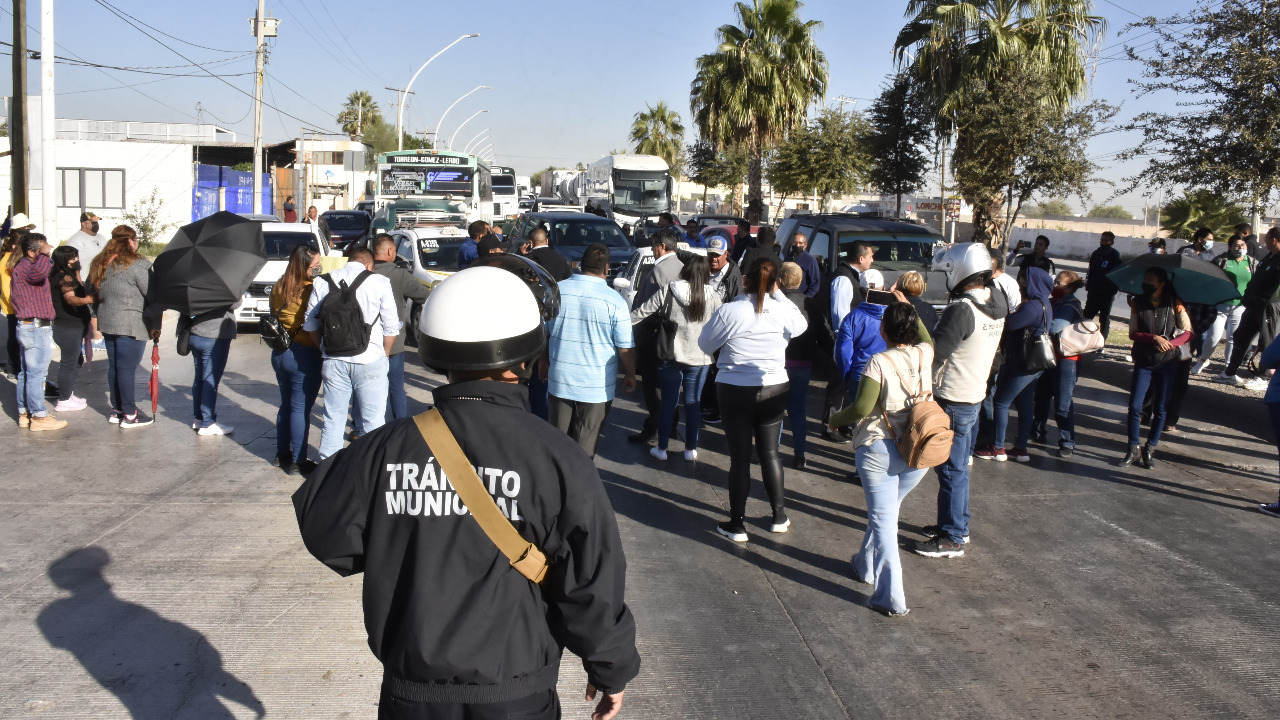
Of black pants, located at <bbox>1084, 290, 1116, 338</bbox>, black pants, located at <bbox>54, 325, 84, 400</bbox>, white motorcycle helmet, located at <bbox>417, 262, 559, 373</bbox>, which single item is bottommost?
black pants, located at <bbox>54, 325, 84, 400</bbox>

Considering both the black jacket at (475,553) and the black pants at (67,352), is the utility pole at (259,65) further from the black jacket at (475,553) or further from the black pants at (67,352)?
the black jacket at (475,553)

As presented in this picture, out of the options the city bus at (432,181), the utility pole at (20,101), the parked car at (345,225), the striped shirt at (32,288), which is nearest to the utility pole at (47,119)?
the utility pole at (20,101)

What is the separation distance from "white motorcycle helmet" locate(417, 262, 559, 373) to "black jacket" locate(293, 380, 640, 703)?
0.08 metres

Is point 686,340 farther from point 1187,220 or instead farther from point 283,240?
point 1187,220

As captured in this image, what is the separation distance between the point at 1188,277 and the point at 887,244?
522 cm

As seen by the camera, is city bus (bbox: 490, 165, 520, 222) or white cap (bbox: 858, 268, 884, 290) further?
→ city bus (bbox: 490, 165, 520, 222)

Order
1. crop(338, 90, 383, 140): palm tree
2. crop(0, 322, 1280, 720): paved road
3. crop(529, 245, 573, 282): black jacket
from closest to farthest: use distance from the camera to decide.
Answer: crop(0, 322, 1280, 720): paved road < crop(529, 245, 573, 282): black jacket < crop(338, 90, 383, 140): palm tree

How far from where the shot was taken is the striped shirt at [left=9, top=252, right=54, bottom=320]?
7.97 m

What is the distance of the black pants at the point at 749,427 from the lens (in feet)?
19.3

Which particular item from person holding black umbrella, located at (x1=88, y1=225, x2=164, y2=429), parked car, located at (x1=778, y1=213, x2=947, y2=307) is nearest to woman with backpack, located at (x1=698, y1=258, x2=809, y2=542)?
person holding black umbrella, located at (x1=88, y1=225, x2=164, y2=429)

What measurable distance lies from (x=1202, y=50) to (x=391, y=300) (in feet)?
32.9

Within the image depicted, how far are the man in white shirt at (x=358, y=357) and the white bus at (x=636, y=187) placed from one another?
2895cm

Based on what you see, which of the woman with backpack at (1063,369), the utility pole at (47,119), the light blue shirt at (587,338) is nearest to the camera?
the light blue shirt at (587,338)

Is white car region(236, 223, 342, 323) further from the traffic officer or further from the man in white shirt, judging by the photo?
the traffic officer
